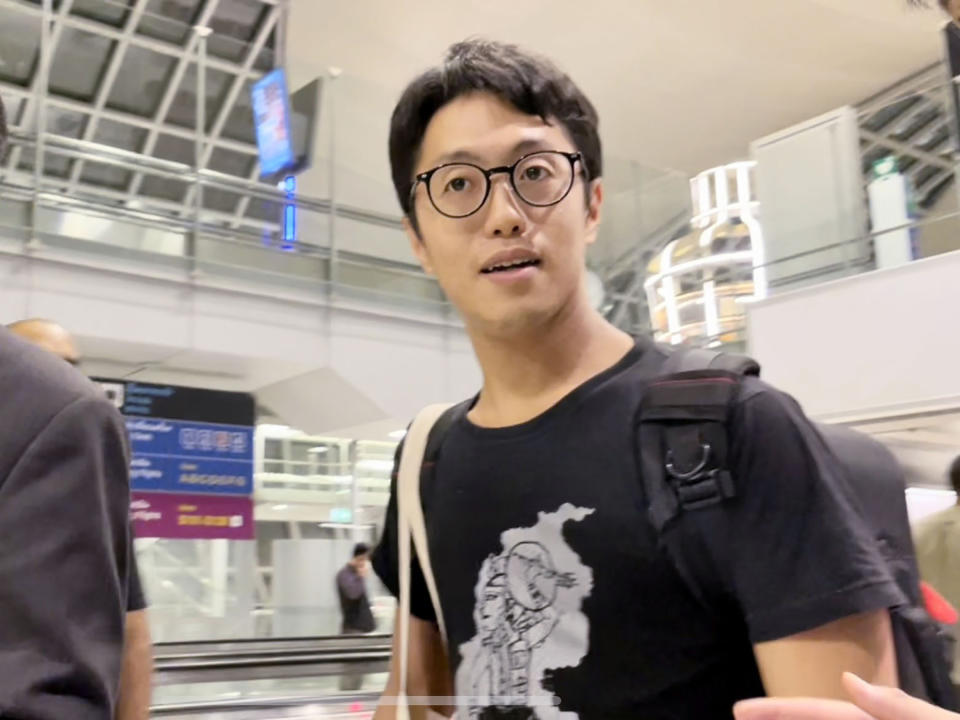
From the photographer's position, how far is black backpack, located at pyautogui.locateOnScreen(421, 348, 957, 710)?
0.99 m

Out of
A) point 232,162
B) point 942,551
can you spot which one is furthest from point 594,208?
point 232,162

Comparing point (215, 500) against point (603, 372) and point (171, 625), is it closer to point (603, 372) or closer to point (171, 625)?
point (171, 625)

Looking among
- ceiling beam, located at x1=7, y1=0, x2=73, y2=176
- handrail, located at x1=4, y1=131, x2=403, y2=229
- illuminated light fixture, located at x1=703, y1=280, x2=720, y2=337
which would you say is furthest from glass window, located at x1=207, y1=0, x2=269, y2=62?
illuminated light fixture, located at x1=703, y1=280, x2=720, y2=337

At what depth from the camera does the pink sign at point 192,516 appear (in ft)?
31.4

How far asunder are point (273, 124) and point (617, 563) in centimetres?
1067

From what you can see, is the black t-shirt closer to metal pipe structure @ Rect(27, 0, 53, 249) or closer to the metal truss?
metal pipe structure @ Rect(27, 0, 53, 249)

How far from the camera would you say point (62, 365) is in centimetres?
111

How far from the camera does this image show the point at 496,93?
1.30 m

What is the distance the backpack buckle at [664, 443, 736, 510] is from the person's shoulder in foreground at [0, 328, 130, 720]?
59 cm

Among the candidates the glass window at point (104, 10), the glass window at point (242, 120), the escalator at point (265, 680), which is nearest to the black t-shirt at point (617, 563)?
the escalator at point (265, 680)

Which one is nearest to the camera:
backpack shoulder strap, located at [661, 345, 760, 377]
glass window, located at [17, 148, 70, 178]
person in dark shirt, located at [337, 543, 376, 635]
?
backpack shoulder strap, located at [661, 345, 760, 377]

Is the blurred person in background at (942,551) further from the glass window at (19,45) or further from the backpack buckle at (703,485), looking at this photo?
the glass window at (19,45)

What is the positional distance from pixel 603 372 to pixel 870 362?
18.5 feet

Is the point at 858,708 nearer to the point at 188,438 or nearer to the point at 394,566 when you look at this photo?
the point at 394,566
